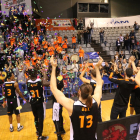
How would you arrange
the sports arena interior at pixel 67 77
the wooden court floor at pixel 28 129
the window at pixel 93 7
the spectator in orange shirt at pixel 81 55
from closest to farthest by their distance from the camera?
the sports arena interior at pixel 67 77 → the wooden court floor at pixel 28 129 → the spectator in orange shirt at pixel 81 55 → the window at pixel 93 7

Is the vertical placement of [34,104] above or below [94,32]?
Result: below

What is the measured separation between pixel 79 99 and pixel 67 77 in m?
5.55

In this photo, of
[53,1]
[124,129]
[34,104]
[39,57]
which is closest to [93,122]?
[124,129]

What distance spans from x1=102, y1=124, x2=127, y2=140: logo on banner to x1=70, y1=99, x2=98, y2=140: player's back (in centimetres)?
56

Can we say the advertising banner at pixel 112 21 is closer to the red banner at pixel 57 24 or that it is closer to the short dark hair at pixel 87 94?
the red banner at pixel 57 24

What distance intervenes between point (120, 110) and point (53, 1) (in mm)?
16168

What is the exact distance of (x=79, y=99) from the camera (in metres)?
1.86

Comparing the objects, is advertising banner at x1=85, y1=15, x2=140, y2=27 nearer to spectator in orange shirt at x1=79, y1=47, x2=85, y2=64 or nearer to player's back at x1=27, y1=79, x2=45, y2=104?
spectator in orange shirt at x1=79, y1=47, x2=85, y2=64

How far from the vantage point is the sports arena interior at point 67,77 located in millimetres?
2037

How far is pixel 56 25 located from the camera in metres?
14.5

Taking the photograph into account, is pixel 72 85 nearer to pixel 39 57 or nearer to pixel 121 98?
pixel 39 57

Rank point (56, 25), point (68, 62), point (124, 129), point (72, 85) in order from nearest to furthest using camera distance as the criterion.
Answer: point (124, 129)
point (72, 85)
point (68, 62)
point (56, 25)

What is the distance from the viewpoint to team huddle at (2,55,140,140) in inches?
69.1

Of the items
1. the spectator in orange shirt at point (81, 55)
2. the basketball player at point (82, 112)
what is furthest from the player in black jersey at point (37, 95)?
the spectator in orange shirt at point (81, 55)
